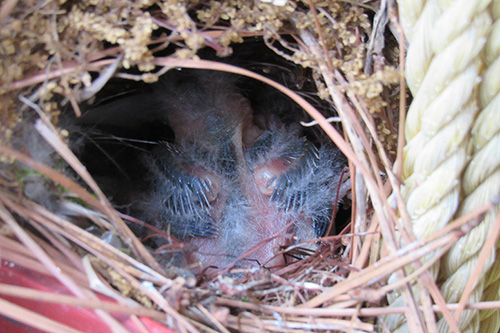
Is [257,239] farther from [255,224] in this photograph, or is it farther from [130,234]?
[130,234]

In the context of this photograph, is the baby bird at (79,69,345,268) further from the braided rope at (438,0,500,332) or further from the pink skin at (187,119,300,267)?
the braided rope at (438,0,500,332)

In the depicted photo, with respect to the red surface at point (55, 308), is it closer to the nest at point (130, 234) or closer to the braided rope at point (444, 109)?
the nest at point (130, 234)

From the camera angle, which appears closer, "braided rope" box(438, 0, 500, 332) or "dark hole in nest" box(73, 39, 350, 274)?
"braided rope" box(438, 0, 500, 332)

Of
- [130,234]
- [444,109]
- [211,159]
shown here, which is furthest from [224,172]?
[444,109]

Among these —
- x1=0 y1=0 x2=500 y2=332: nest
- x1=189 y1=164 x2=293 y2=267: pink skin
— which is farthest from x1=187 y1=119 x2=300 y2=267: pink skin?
x1=0 y1=0 x2=500 y2=332: nest

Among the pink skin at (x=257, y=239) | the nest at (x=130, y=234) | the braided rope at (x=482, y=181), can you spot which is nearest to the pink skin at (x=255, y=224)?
the pink skin at (x=257, y=239)

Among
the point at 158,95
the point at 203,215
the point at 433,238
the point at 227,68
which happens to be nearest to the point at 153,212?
the point at 203,215

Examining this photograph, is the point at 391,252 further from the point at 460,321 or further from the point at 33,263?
the point at 33,263
